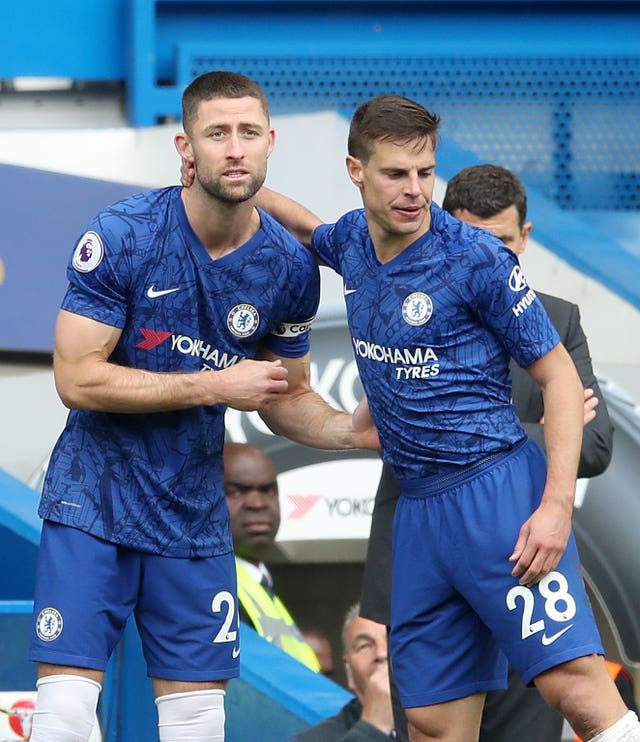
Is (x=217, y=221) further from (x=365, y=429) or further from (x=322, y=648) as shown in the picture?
(x=322, y=648)

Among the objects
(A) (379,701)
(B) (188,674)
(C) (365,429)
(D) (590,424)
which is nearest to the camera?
Result: (B) (188,674)

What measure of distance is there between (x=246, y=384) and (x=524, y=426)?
788 millimetres

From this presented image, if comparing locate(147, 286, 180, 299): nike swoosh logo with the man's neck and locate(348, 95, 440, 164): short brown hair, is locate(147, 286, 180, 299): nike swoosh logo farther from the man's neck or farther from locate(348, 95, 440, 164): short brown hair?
locate(348, 95, 440, 164): short brown hair

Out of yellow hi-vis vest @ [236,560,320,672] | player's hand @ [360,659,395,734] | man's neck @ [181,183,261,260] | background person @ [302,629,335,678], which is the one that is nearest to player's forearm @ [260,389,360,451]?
man's neck @ [181,183,261,260]

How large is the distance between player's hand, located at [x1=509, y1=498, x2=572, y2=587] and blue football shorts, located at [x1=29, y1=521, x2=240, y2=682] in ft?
2.37

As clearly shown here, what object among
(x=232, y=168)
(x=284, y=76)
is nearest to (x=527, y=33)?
(x=284, y=76)

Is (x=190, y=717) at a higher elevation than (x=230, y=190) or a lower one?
lower

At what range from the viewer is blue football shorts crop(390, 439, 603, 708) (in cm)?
278

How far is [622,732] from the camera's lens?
2.69 meters

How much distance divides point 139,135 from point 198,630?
11.7ft

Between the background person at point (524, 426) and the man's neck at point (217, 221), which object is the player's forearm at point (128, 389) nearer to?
the man's neck at point (217, 221)

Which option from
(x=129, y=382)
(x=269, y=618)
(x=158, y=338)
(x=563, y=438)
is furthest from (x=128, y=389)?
(x=269, y=618)

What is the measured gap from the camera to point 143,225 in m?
2.94

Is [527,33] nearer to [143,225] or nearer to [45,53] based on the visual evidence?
[45,53]
